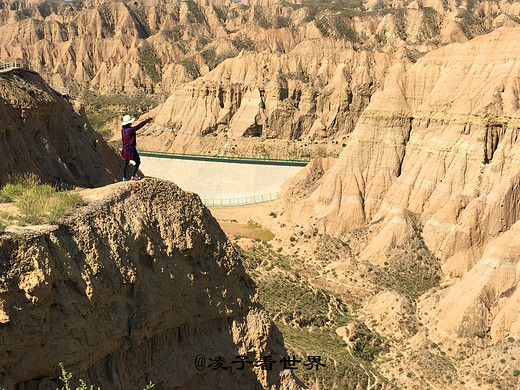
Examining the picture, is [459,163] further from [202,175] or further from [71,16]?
[71,16]

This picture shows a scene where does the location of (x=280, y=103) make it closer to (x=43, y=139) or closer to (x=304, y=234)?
(x=304, y=234)

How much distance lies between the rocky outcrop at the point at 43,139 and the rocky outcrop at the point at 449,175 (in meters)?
21.8

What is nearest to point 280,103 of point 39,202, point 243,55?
point 243,55

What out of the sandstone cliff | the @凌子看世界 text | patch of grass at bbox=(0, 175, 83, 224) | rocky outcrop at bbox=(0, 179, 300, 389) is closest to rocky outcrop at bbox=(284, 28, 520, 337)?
the @凌子看世界 text

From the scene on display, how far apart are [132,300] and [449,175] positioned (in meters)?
35.8

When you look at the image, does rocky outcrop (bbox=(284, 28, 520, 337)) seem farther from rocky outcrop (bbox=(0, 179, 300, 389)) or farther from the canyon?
rocky outcrop (bbox=(0, 179, 300, 389))

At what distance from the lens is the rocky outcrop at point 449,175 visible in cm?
3341

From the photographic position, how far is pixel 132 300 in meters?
13.4

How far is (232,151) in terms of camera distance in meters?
85.7

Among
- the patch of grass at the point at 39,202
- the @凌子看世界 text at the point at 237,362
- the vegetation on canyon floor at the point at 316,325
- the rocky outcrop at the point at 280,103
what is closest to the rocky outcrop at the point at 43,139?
the patch of grass at the point at 39,202

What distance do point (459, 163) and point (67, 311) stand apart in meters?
37.7

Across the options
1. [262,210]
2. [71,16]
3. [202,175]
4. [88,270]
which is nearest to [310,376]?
[88,270]

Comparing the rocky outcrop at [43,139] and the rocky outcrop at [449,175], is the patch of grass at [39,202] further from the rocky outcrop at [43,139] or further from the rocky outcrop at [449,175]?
the rocky outcrop at [449,175]

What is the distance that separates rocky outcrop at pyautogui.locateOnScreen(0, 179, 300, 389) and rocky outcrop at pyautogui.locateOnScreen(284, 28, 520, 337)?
19.7 meters
